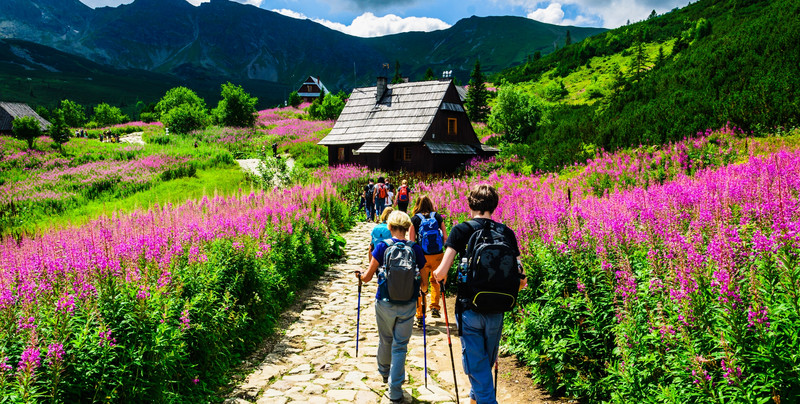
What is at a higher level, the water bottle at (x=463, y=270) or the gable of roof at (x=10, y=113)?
the gable of roof at (x=10, y=113)

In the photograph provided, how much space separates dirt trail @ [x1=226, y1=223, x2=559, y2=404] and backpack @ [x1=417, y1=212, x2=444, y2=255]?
151 centimetres

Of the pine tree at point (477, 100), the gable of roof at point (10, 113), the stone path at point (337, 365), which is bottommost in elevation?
the stone path at point (337, 365)

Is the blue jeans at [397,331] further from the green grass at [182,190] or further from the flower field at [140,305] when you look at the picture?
the green grass at [182,190]

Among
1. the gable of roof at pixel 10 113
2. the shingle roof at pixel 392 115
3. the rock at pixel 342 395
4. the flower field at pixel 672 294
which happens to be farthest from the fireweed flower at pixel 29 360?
the gable of roof at pixel 10 113

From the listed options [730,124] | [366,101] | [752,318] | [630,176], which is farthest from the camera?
[366,101]

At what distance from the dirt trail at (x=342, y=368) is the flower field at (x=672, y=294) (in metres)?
0.90

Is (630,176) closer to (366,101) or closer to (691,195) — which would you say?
(691,195)

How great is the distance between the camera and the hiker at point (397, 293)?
489 centimetres

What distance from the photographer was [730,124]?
42.5 ft

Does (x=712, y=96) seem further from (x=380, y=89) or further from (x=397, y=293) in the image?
(x=380, y=89)

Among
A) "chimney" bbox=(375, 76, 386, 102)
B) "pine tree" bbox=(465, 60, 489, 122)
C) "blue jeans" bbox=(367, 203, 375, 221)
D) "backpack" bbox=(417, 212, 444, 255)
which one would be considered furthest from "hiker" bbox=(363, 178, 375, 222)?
"pine tree" bbox=(465, 60, 489, 122)

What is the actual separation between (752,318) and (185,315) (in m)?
5.40

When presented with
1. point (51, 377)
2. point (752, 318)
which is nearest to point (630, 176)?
point (752, 318)

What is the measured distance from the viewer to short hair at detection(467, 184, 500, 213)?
4.32 metres
